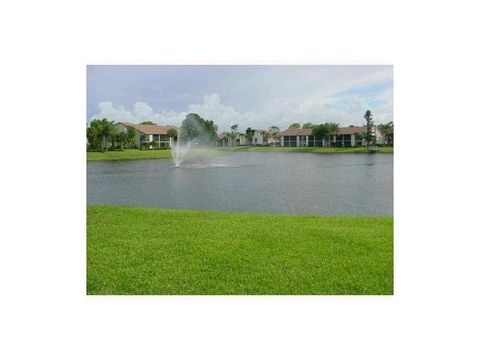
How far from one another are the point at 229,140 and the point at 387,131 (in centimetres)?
222

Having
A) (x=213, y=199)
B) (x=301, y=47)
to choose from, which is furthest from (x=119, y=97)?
(x=301, y=47)

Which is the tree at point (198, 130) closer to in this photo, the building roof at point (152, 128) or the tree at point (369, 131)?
the building roof at point (152, 128)

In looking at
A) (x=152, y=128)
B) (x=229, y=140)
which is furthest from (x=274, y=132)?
(x=152, y=128)

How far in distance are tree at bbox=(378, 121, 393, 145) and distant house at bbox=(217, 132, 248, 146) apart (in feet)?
6.32

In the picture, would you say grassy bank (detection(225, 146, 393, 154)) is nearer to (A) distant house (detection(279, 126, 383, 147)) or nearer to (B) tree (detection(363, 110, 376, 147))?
(A) distant house (detection(279, 126, 383, 147))

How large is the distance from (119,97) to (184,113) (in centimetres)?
90

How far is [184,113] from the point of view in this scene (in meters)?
6.54

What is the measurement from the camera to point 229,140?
687cm

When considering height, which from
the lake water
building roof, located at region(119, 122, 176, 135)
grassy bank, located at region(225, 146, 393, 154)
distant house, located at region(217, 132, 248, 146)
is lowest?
the lake water

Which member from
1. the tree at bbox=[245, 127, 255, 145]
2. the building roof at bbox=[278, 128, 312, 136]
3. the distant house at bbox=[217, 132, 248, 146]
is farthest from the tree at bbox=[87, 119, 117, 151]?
the building roof at bbox=[278, 128, 312, 136]

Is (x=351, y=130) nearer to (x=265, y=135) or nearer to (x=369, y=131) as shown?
(x=369, y=131)

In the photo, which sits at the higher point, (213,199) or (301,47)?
(301,47)

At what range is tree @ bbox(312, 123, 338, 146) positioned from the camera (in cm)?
678
